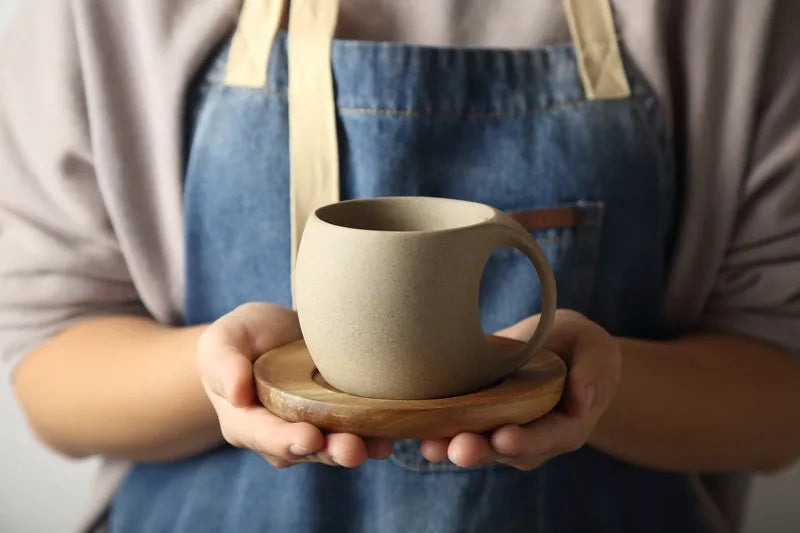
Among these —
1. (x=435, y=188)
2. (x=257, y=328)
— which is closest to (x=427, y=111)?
(x=435, y=188)

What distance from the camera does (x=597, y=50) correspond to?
53 centimetres

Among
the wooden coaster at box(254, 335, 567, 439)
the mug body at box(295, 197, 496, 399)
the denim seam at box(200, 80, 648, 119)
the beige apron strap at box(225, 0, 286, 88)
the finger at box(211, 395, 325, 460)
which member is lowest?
the finger at box(211, 395, 325, 460)

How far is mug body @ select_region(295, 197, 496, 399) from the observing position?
329 millimetres

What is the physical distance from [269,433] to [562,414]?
0.13m

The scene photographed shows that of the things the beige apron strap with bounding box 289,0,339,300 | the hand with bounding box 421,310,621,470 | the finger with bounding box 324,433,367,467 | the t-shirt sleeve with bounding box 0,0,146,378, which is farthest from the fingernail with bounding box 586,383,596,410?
the t-shirt sleeve with bounding box 0,0,146,378

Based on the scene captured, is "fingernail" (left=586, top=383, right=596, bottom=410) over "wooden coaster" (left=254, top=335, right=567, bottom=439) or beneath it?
beneath

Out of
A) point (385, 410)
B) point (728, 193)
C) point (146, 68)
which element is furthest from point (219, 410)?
point (728, 193)

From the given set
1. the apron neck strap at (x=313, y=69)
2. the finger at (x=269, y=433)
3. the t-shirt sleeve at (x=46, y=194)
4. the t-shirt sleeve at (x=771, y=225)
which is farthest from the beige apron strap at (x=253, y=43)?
the t-shirt sleeve at (x=771, y=225)

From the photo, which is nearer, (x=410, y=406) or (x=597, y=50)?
(x=410, y=406)

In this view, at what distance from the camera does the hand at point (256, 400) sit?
323 millimetres

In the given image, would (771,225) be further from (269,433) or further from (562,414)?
(269,433)

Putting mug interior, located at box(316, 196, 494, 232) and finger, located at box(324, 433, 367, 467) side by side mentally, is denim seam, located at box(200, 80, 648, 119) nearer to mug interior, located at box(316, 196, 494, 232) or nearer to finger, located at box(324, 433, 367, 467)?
mug interior, located at box(316, 196, 494, 232)

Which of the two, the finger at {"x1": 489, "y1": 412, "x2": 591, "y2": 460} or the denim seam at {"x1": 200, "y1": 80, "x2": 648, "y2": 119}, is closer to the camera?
the finger at {"x1": 489, "y1": 412, "x2": 591, "y2": 460}

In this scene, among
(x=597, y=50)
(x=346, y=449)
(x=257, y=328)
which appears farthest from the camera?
(x=597, y=50)
